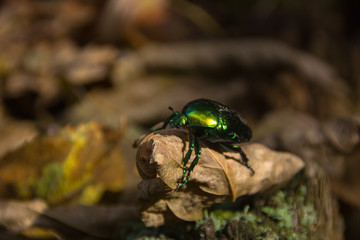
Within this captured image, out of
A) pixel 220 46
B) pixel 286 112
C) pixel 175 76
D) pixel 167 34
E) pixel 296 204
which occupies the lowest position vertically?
pixel 296 204

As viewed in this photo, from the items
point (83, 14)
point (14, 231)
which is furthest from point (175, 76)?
point (14, 231)

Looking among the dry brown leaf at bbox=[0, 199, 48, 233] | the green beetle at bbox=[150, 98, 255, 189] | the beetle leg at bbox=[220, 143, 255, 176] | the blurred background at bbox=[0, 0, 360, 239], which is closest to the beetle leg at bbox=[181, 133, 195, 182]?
the green beetle at bbox=[150, 98, 255, 189]

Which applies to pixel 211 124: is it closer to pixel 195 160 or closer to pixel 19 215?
pixel 195 160

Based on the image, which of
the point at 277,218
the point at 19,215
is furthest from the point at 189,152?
the point at 19,215

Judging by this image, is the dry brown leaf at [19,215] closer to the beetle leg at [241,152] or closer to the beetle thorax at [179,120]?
the beetle thorax at [179,120]

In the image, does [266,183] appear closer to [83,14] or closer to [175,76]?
[175,76]

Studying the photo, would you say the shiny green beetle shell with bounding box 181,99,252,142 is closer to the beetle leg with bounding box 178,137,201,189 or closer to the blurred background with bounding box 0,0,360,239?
the beetle leg with bounding box 178,137,201,189
